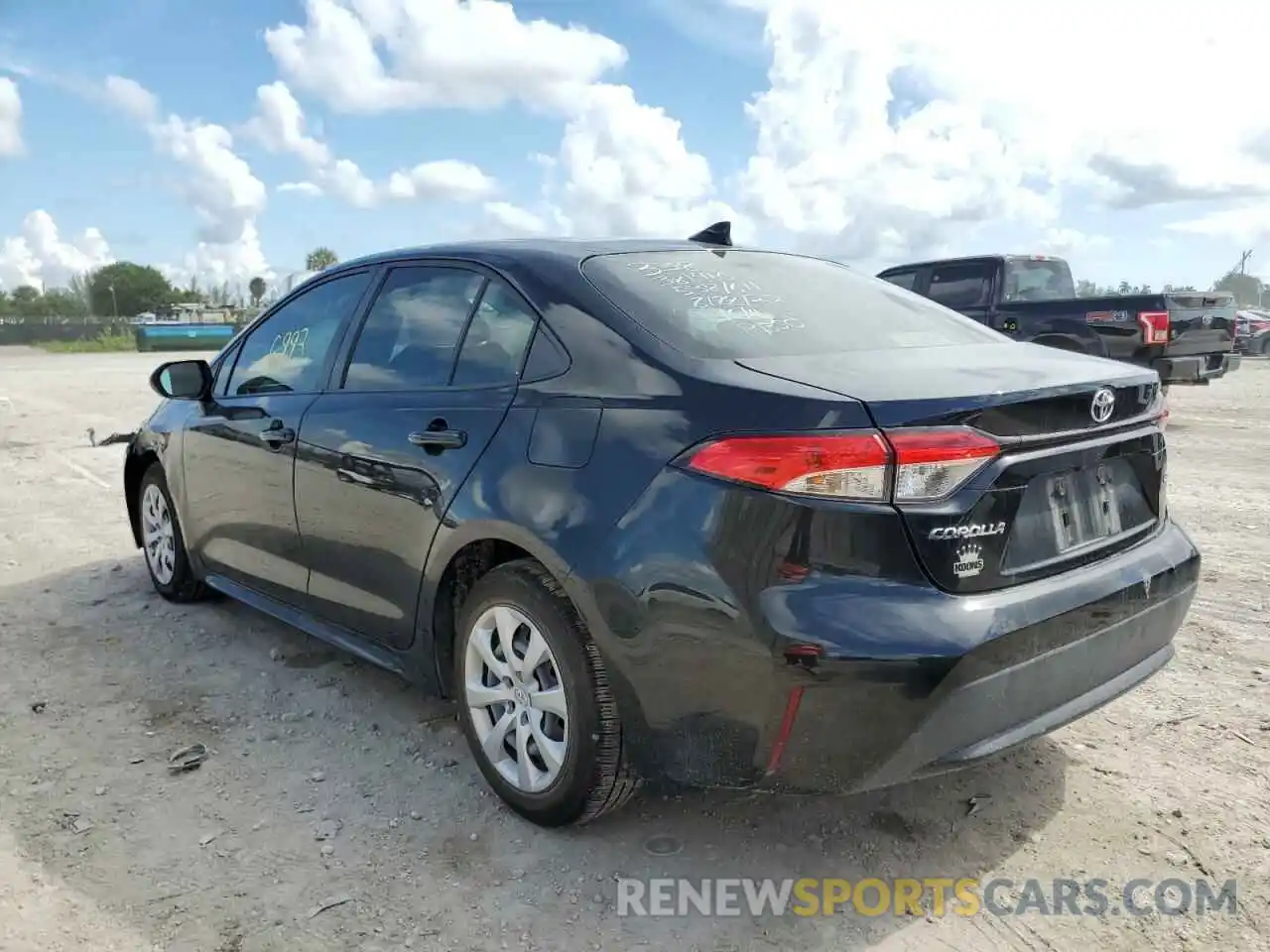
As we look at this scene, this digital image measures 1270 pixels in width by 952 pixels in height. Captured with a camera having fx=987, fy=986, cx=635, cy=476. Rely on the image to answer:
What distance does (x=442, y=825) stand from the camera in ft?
9.33

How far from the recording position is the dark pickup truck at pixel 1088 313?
10312mm

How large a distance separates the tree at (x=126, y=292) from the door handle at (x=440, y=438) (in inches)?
3883

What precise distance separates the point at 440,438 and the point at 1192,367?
10.1m

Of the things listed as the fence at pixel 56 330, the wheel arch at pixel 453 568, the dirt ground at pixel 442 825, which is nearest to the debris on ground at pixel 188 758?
the dirt ground at pixel 442 825

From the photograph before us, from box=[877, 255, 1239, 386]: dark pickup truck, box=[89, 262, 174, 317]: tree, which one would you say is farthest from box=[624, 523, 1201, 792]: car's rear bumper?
box=[89, 262, 174, 317]: tree

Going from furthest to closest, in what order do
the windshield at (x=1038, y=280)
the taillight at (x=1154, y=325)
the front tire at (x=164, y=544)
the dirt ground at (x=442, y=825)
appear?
the windshield at (x=1038, y=280), the taillight at (x=1154, y=325), the front tire at (x=164, y=544), the dirt ground at (x=442, y=825)

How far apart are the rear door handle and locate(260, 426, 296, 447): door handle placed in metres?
0.86

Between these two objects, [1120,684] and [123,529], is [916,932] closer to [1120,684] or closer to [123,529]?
[1120,684]

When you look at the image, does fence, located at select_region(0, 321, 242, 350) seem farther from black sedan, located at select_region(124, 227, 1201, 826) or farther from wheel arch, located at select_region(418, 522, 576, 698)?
wheel arch, located at select_region(418, 522, 576, 698)

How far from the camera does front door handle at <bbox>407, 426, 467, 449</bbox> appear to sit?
9.53 feet

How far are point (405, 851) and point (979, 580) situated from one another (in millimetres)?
1687

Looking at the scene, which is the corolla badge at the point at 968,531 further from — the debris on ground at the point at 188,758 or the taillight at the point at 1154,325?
the taillight at the point at 1154,325

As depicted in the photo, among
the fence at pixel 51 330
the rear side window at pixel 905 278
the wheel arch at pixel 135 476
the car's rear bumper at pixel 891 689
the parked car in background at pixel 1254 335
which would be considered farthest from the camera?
the fence at pixel 51 330

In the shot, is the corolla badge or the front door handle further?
the front door handle
